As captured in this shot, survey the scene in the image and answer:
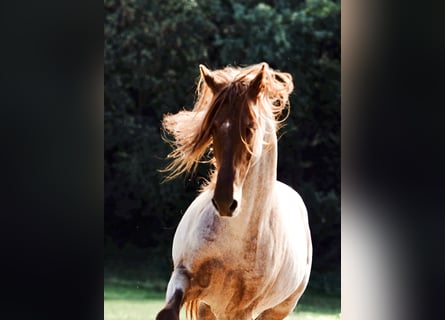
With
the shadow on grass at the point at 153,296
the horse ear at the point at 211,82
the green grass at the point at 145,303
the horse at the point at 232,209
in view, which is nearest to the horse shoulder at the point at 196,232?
the horse at the point at 232,209

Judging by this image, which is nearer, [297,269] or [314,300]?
[297,269]

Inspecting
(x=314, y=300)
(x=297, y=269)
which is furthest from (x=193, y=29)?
(x=297, y=269)

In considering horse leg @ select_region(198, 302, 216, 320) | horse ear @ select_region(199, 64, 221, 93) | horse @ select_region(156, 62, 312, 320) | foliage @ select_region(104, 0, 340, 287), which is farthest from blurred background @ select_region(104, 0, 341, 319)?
horse ear @ select_region(199, 64, 221, 93)

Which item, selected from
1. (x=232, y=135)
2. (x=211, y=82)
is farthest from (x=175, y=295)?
(x=211, y=82)

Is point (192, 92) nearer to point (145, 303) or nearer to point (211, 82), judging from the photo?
point (145, 303)

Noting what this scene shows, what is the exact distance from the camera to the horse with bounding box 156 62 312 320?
9.68 ft

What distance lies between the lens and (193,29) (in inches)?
288
